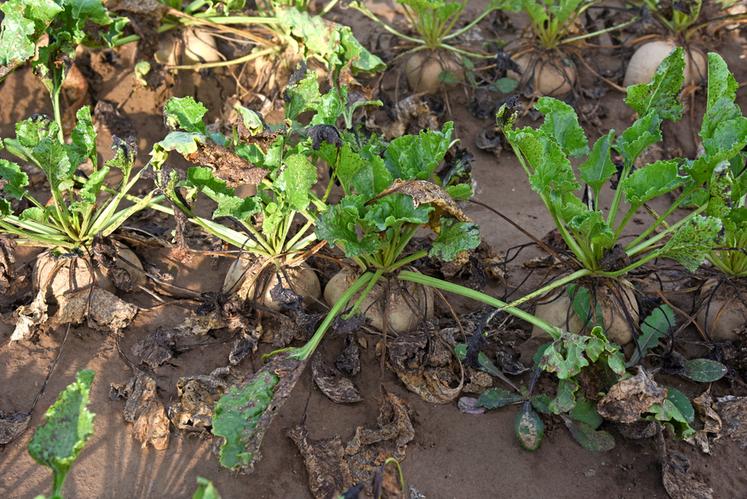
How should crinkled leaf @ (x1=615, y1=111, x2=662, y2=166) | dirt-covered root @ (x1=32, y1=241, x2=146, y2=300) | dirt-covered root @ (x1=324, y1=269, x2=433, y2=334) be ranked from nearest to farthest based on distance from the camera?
crinkled leaf @ (x1=615, y1=111, x2=662, y2=166) < dirt-covered root @ (x1=324, y1=269, x2=433, y2=334) < dirt-covered root @ (x1=32, y1=241, x2=146, y2=300)

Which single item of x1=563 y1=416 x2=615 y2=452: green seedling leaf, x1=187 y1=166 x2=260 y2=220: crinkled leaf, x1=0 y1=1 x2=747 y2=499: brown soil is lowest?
x1=0 y1=1 x2=747 y2=499: brown soil

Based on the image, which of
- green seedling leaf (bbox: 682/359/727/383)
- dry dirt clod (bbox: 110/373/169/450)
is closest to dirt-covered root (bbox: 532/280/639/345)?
green seedling leaf (bbox: 682/359/727/383)

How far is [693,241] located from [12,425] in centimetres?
253

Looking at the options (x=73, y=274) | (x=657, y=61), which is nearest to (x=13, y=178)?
(x=73, y=274)

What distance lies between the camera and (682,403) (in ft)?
9.53

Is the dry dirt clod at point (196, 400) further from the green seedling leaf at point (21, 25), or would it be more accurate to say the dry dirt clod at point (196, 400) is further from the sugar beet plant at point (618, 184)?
the green seedling leaf at point (21, 25)

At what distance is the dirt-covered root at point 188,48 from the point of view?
14.9ft

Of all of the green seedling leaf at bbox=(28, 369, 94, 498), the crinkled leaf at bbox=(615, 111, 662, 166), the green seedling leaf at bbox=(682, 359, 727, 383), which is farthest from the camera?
the green seedling leaf at bbox=(682, 359, 727, 383)

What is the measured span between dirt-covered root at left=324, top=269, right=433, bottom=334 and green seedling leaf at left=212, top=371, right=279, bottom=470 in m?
0.60

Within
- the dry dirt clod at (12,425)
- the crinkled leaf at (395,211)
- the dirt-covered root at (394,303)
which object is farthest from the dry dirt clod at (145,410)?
the crinkled leaf at (395,211)

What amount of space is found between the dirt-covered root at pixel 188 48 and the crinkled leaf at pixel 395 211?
90.2 inches

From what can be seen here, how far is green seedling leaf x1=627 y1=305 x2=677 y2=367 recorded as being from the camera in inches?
Answer: 121

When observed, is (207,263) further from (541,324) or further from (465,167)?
(541,324)

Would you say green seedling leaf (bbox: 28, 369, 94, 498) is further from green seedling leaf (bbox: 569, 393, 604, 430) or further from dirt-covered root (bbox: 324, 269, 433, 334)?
green seedling leaf (bbox: 569, 393, 604, 430)
